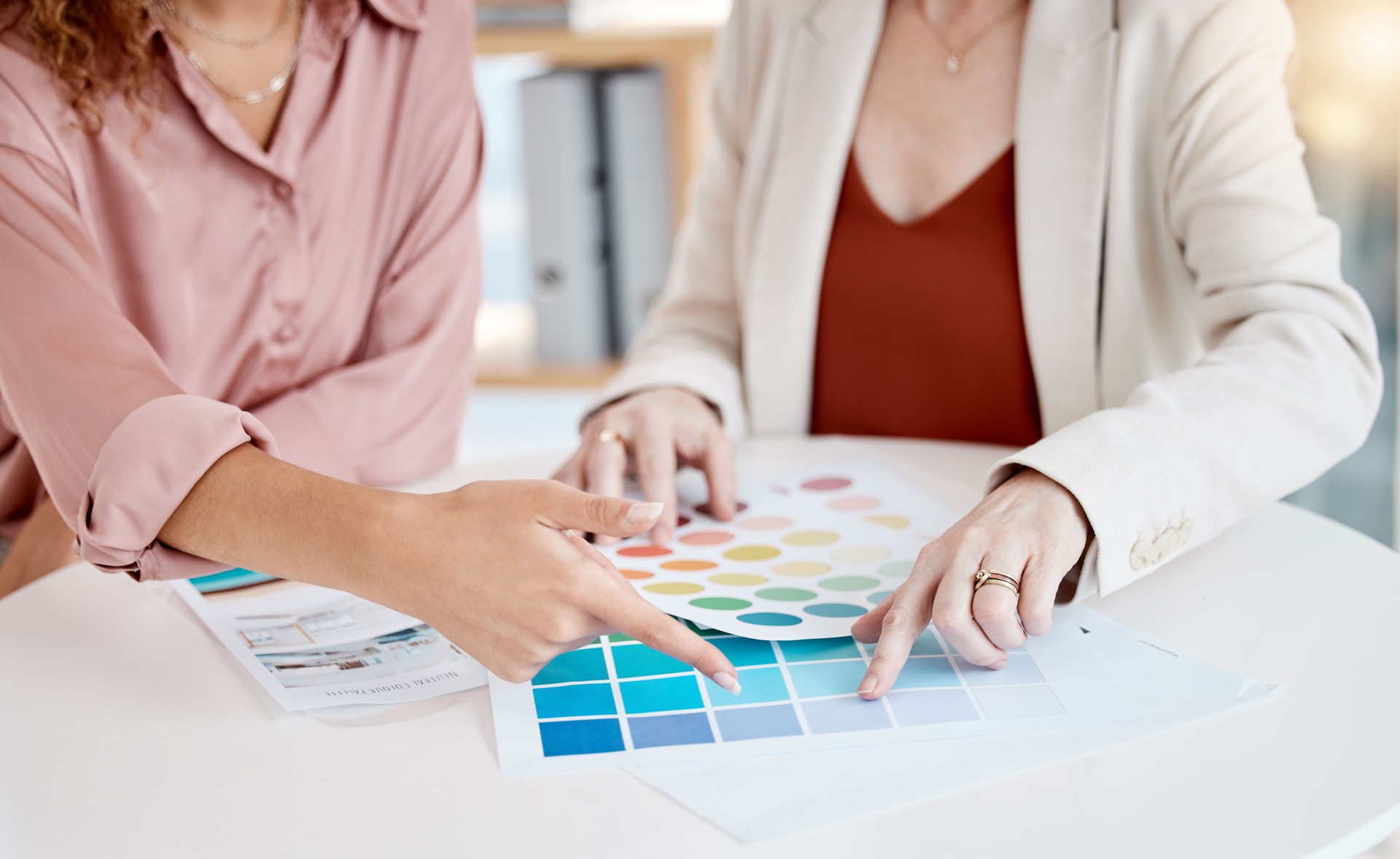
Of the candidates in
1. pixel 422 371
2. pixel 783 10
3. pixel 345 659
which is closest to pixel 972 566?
pixel 345 659

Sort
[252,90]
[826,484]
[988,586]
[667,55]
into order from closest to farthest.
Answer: [988,586] → [826,484] → [252,90] → [667,55]

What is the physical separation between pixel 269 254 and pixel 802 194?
524mm

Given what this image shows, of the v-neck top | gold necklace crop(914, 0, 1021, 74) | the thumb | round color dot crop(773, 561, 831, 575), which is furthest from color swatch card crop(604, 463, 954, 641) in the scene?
gold necklace crop(914, 0, 1021, 74)

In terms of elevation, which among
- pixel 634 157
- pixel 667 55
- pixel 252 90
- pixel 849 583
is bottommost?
pixel 634 157

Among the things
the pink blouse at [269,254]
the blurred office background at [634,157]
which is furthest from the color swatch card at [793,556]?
the blurred office background at [634,157]

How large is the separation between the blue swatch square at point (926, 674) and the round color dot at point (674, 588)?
6.2 inches

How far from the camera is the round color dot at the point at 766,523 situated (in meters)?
0.93

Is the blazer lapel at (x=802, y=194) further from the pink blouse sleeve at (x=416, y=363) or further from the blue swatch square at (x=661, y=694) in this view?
the blue swatch square at (x=661, y=694)

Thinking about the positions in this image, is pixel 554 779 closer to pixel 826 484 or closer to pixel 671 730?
pixel 671 730

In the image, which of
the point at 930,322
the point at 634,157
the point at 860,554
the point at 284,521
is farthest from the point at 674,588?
the point at 634,157

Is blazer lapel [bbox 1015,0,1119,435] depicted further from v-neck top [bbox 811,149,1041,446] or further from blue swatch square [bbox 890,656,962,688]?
blue swatch square [bbox 890,656,962,688]

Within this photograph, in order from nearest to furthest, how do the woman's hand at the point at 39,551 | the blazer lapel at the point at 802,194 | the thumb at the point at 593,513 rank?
the thumb at the point at 593,513 → the woman's hand at the point at 39,551 → the blazer lapel at the point at 802,194

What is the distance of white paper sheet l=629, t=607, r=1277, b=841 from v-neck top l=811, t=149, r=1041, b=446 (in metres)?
0.56

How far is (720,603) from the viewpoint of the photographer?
78 centimetres
